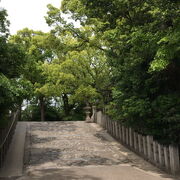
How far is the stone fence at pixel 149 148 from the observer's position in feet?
21.6

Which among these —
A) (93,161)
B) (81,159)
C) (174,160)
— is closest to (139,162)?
(93,161)

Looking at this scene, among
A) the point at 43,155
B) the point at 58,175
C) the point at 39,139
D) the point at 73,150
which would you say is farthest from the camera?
the point at 39,139

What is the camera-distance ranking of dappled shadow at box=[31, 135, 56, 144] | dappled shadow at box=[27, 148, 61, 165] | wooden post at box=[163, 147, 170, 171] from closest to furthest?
wooden post at box=[163, 147, 170, 171]
dappled shadow at box=[27, 148, 61, 165]
dappled shadow at box=[31, 135, 56, 144]

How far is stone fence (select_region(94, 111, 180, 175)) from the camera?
21.6 feet

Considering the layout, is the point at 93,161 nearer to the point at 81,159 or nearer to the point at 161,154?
the point at 81,159

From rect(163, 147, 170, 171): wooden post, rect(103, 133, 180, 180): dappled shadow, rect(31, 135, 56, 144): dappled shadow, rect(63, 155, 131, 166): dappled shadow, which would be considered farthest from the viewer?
rect(31, 135, 56, 144): dappled shadow

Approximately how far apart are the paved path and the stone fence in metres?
0.25

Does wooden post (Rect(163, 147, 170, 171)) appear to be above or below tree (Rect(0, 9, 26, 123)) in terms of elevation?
below

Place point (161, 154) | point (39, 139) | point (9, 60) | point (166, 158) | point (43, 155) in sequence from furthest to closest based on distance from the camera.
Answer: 1. point (39, 139)
2. point (43, 155)
3. point (9, 60)
4. point (161, 154)
5. point (166, 158)

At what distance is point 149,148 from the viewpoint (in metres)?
8.02

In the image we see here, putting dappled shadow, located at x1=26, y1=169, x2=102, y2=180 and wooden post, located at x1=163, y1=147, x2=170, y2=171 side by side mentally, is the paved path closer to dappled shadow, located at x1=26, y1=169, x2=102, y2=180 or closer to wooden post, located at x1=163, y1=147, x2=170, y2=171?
dappled shadow, located at x1=26, y1=169, x2=102, y2=180

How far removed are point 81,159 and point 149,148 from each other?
257cm

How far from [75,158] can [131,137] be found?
2.78 m

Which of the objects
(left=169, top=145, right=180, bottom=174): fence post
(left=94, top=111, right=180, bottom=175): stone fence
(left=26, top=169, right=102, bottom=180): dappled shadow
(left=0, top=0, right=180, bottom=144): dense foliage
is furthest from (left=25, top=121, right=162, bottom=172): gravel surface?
(left=0, top=0, right=180, bottom=144): dense foliage
